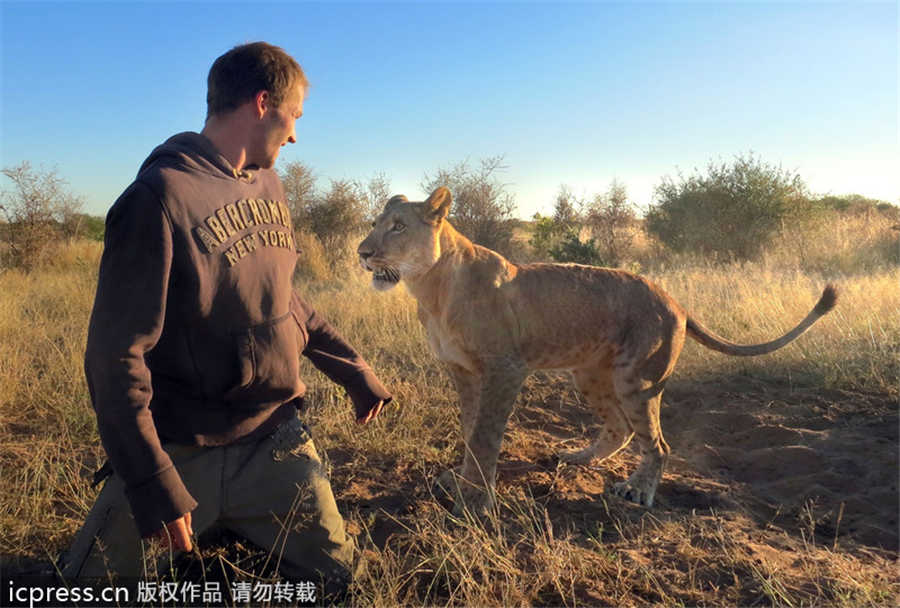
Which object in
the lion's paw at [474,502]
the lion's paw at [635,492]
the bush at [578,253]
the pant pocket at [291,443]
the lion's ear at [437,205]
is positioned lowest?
the lion's paw at [635,492]

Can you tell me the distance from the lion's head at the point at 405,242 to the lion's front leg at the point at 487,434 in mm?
813

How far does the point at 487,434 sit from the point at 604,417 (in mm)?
1293

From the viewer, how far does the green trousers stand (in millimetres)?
2729

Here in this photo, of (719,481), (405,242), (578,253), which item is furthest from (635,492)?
(578,253)

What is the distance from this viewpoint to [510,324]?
394 cm

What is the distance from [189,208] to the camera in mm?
2508

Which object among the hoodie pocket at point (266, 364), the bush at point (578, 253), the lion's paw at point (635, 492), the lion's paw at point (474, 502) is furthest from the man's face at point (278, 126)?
the bush at point (578, 253)

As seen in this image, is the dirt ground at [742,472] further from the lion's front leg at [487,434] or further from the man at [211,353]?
the man at [211,353]

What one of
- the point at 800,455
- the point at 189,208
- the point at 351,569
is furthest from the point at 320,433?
the point at 800,455

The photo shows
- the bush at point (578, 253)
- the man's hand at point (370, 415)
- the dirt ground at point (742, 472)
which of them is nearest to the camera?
the man's hand at point (370, 415)

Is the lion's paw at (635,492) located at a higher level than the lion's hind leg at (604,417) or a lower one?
lower

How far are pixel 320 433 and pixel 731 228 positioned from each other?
16291mm

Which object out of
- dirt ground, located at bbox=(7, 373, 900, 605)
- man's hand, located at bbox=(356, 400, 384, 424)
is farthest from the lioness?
man's hand, located at bbox=(356, 400, 384, 424)

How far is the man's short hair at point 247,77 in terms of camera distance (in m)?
2.70
